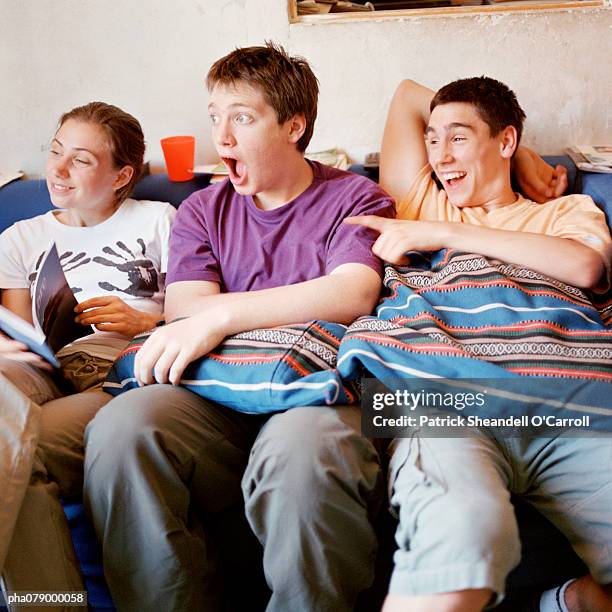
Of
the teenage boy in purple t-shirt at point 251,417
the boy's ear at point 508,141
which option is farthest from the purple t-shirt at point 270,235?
the boy's ear at point 508,141

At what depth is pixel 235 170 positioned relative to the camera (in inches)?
60.8

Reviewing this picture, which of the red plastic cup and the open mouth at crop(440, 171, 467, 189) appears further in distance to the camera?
the red plastic cup

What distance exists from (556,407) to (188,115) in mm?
1462

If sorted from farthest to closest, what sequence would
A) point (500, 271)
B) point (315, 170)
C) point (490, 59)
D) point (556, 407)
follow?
point (490, 59) → point (315, 170) → point (500, 271) → point (556, 407)

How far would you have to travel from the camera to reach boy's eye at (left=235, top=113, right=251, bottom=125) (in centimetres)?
148

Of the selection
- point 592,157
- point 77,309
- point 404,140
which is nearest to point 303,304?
point 77,309

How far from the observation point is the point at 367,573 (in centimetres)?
114

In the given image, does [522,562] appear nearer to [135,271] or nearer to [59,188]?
[135,271]

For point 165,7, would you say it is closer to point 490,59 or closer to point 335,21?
point 335,21

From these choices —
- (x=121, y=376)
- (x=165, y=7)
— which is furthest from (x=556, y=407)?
(x=165, y=7)

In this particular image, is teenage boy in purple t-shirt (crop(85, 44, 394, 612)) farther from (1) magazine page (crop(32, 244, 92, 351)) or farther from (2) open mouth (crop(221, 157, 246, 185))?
(1) magazine page (crop(32, 244, 92, 351))

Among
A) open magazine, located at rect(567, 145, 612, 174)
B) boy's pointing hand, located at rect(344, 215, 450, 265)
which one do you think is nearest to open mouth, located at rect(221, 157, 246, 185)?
boy's pointing hand, located at rect(344, 215, 450, 265)

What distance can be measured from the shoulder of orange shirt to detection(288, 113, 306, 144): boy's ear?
0.42 m

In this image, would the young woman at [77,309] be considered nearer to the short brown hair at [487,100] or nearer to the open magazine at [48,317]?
the open magazine at [48,317]
